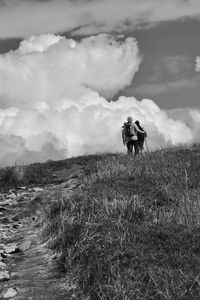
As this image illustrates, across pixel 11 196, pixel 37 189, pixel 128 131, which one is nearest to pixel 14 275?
pixel 11 196

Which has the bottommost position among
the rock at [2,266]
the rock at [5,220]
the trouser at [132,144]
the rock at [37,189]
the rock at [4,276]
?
the rock at [4,276]

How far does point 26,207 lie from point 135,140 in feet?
35.1

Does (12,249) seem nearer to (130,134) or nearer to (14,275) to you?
(14,275)

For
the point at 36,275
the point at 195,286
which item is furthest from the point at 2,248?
the point at 195,286

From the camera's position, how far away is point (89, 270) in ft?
24.1

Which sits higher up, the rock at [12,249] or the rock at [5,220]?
the rock at [5,220]

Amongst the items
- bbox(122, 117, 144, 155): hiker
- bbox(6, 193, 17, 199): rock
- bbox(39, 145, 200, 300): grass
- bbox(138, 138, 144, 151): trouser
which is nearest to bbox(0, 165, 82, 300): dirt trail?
bbox(39, 145, 200, 300): grass

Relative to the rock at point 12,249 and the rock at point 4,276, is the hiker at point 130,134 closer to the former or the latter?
the rock at point 12,249

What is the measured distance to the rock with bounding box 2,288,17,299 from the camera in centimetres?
750

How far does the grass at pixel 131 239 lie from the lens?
6664 millimetres

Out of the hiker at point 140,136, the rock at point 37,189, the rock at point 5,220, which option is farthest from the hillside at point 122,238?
the hiker at point 140,136

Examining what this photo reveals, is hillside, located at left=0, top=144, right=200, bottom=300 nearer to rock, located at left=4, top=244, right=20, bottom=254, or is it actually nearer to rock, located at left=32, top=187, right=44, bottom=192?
rock, located at left=4, top=244, right=20, bottom=254

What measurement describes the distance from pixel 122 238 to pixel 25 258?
2.31 metres

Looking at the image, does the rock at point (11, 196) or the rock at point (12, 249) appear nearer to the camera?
the rock at point (12, 249)
